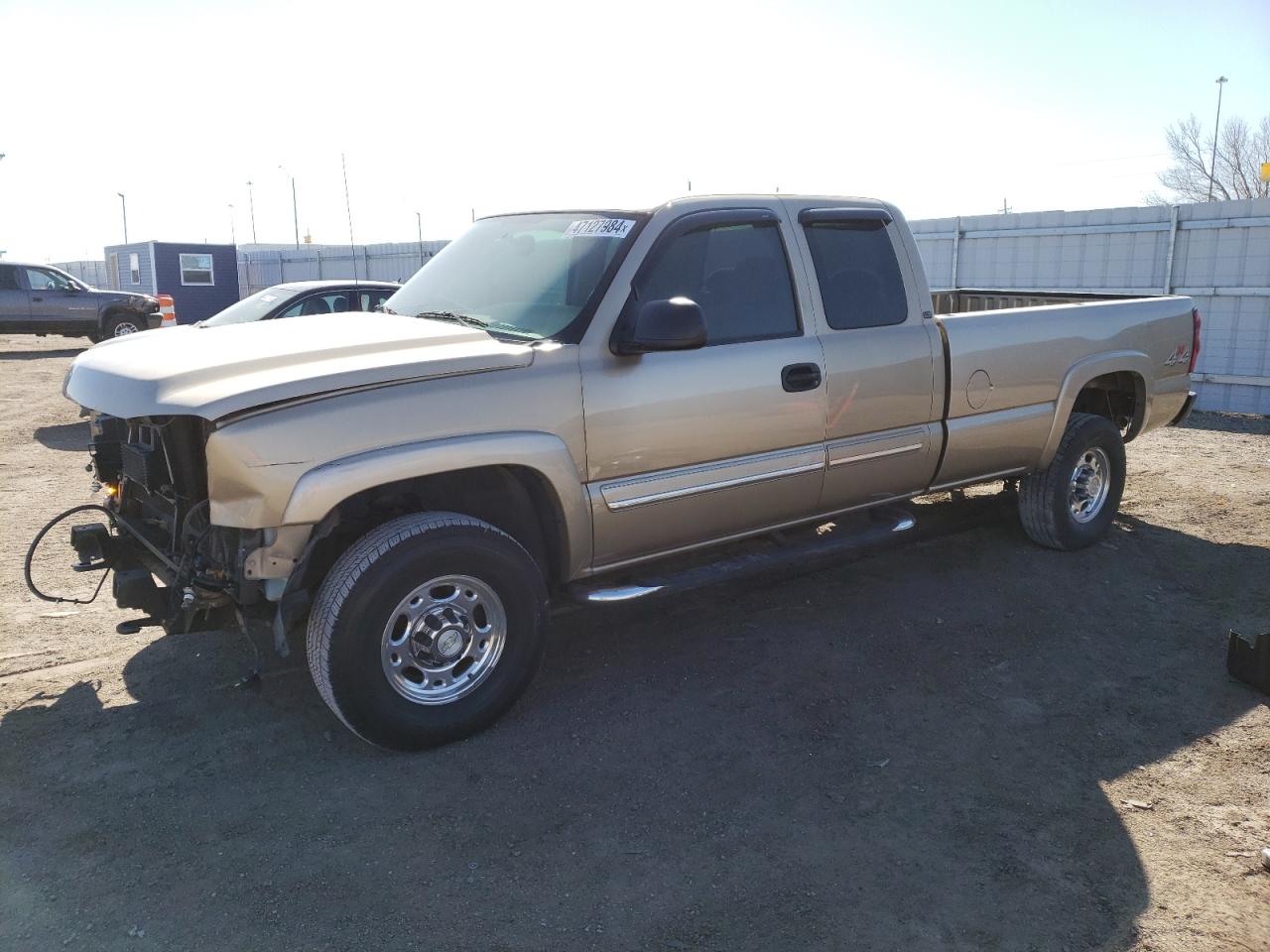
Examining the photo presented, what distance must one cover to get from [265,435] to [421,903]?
5.15ft

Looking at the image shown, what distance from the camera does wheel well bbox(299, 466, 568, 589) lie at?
13.2 feet

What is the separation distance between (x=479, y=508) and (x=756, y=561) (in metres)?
1.36

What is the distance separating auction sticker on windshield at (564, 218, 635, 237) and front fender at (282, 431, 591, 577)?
1.02 meters

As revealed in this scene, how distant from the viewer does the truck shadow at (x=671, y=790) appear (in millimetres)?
2990

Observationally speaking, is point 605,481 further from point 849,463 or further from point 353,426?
point 849,463

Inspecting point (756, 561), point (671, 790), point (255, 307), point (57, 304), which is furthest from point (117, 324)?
point (671, 790)

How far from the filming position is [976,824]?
11.3ft

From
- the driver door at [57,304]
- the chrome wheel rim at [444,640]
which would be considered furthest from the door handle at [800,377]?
the driver door at [57,304]

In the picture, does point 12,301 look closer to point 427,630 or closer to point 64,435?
point 64,435

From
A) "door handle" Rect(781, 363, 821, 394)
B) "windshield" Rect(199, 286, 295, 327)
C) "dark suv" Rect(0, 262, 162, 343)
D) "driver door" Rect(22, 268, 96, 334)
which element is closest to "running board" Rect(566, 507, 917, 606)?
"door handle" Rect(781, 363, 821, 394)

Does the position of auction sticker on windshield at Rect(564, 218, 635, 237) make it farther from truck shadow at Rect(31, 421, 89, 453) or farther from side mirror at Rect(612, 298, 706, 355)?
truck shadow at Rect(31, 421, 89, 453)

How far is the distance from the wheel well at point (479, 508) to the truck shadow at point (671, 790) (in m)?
0.66

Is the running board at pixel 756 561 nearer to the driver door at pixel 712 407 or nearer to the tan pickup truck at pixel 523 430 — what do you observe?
the tan pickup truck at pixel 523 430

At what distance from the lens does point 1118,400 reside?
21.9 feet
